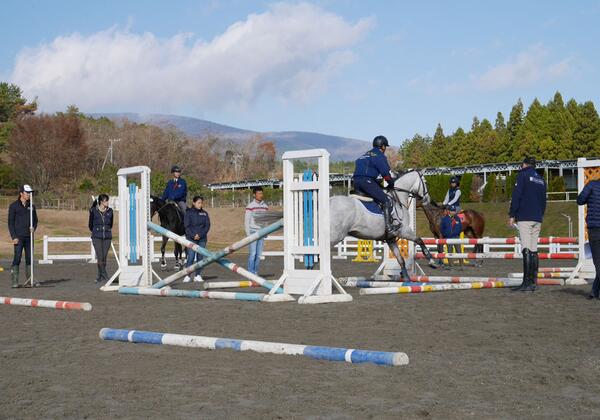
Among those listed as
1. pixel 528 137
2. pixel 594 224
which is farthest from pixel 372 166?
pixel 528 137

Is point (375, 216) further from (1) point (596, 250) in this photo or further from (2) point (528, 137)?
(2) point (528, 137)

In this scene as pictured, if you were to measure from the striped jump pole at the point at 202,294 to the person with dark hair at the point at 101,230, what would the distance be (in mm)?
3760

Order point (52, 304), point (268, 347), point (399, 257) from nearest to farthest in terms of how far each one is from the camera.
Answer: point (268, 347) < point (52, 304) < point (399, 257)

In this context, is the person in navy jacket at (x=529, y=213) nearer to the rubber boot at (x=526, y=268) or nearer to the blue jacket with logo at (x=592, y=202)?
the rubber boot at (x=526, y=268)

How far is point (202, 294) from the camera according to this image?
516 inches

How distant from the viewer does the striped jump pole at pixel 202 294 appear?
1240 centimetres

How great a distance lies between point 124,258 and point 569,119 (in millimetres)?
77398

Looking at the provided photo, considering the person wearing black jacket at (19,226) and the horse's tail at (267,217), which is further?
the person wearing black jacket at (19,226)

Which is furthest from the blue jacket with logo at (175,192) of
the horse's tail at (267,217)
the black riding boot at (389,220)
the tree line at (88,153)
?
the tree line at (88,153)

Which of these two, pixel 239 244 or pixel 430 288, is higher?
pixel 239 244

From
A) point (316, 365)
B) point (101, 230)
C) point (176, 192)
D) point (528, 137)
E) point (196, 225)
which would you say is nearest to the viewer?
point (316, 365)

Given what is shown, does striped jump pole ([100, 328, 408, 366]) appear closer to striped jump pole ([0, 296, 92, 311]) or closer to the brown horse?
striped jump pole ([0, 296, 92, 311])

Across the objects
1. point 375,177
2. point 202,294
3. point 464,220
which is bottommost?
point 202,294

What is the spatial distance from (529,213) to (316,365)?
26.0 ft
